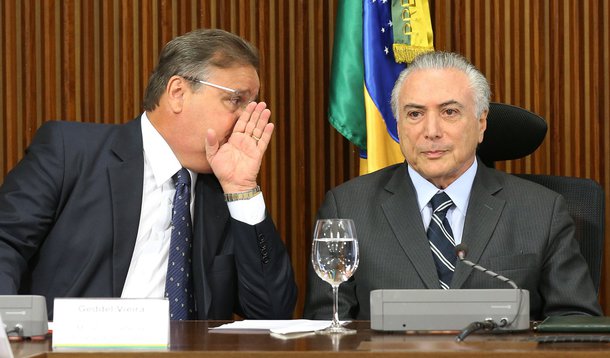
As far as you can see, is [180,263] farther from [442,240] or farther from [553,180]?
[553,180]

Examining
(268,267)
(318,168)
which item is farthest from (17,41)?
(268,267)

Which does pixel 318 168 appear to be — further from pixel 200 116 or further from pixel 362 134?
pixel 200 116

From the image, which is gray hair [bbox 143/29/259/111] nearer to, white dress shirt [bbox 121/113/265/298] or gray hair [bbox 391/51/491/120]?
white dress shirt [bbox 121/113/265/298]

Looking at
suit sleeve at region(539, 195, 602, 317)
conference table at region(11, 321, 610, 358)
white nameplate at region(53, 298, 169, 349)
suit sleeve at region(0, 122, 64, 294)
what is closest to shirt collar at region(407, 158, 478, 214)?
suit sleeve at region(539, 195, 602, 317)

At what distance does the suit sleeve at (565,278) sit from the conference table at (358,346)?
28.6 inches

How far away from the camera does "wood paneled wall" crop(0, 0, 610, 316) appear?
4.30 m

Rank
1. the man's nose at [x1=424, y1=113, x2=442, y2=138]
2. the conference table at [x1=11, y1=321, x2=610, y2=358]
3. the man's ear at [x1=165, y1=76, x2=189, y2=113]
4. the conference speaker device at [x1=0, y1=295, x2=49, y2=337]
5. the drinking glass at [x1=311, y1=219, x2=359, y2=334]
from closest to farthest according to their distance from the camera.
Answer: the conference table at [x1=11, y1=321, x2=610, y2=358] < the conference speaker device at [x1=0, y1=295, x2=49, y2=337] < the drinking glass at [x1=311, y1=219, x2=359, y2=334] < the man's nose at [x1=424, y1=113, x2=442, y2=138] < the man's ear at [x1=165, y1=76, x2=189, y2=113]

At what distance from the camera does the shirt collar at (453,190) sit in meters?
2.87

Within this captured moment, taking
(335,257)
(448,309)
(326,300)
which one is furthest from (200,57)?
(448,309)

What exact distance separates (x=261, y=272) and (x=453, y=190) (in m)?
0.62

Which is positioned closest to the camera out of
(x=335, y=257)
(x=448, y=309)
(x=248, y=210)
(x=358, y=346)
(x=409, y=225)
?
(x=358, y=346)

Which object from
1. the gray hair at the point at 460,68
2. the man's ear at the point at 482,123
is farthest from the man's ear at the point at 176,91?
the man's ear at the point at 482,123

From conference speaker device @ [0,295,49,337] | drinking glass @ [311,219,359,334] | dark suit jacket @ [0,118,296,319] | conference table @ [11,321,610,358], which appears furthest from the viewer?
dark suit jacket @ [0,118,296,319]

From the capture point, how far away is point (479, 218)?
110 inches
